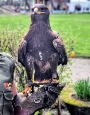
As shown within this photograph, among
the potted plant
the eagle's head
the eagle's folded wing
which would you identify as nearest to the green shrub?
the potted plant

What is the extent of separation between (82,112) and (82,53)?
8524mm

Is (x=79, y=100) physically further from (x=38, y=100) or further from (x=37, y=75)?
(x=38, y=100)

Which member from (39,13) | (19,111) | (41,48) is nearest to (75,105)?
(41,48)

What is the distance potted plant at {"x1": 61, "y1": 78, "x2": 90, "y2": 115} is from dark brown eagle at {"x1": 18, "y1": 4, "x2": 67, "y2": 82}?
1353 millimetres

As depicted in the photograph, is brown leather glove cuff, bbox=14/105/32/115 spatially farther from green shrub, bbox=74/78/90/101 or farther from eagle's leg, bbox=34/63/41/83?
green shrub, bbox=74/78/90/101

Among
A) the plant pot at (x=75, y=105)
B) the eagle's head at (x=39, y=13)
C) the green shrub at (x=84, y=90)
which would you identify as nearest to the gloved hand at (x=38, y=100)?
the eagle's head at (x=39, y=13)

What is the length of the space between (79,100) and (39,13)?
6.36ft

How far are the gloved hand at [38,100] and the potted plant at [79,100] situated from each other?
10.3ft

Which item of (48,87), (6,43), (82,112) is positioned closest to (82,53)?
(6,43)

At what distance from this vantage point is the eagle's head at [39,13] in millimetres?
4199

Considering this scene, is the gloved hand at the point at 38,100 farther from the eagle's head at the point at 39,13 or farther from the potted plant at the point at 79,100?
the potted plant at the point at 79,100

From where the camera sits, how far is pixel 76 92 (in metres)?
5.83

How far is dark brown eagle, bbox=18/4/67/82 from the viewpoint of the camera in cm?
414

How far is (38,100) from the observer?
2.27m
